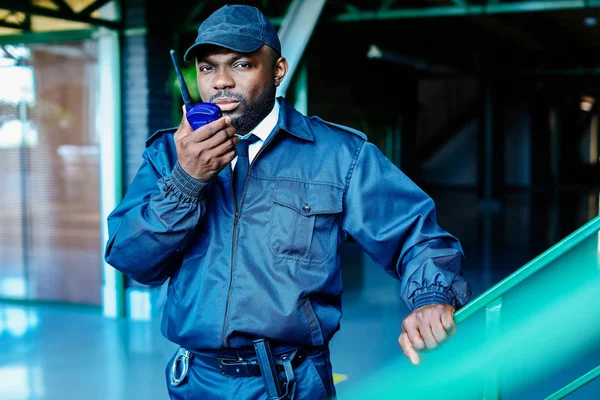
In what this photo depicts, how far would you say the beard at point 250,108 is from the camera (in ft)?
6.05

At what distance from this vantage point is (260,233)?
185cm

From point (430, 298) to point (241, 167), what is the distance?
612mm

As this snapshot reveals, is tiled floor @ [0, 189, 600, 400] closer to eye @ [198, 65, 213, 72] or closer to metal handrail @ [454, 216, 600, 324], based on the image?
eye @ [198, 65, 213, 72]

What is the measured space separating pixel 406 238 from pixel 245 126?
52 cm

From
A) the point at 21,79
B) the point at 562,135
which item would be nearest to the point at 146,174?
the point at 21,79

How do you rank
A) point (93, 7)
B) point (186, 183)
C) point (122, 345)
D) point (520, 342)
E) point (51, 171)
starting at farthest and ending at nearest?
point (51, 171) < point (93, 7) < point (122, 345) < point (520, 342) < point (186, 183)

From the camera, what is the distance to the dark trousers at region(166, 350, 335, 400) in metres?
1.85

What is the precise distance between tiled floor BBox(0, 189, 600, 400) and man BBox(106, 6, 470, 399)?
114 inches

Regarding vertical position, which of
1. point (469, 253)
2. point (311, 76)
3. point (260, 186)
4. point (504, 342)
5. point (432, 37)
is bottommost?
point (469, 253)

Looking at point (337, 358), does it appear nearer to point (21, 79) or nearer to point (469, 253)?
point (21, 79)

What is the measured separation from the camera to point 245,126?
6.22 feet

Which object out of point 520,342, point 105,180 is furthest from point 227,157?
point 105,180

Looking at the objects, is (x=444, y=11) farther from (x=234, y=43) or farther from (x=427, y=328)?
(x=427, y=328)

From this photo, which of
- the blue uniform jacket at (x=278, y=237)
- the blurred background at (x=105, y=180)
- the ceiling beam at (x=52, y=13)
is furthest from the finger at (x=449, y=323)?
the ceiling beam at (x=52, y=13)
